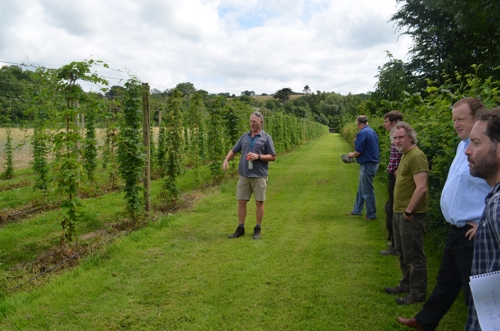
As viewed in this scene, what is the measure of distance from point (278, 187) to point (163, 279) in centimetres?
619

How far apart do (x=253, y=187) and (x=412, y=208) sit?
267 centimetres

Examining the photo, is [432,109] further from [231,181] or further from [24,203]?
[24,203]

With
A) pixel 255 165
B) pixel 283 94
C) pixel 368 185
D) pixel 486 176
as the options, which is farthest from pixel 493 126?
pixel 283 94

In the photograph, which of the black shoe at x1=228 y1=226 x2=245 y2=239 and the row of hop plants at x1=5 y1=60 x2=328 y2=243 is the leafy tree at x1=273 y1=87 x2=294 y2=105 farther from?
the black shoe at x1=228 y1=226 x2=245 y2=239

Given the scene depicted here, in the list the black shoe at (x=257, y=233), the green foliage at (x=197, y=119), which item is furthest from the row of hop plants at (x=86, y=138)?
the black shoe at (x=257, y=233)

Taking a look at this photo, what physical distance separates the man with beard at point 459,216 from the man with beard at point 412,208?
0.59m

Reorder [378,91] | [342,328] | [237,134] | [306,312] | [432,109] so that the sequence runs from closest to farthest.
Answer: [342,328]
[306,312]
[432,109]
[237,134]
[378,91]

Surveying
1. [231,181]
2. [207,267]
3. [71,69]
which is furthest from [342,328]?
[231,181]

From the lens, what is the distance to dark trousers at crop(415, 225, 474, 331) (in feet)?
7.84

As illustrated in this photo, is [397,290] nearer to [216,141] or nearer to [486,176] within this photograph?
[486,176]

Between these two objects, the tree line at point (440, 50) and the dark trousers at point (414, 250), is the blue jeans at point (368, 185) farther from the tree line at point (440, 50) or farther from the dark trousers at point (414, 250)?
the dark trousers at point (414, 250)

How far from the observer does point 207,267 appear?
439 cm

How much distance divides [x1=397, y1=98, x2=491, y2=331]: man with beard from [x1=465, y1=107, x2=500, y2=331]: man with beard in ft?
2.35

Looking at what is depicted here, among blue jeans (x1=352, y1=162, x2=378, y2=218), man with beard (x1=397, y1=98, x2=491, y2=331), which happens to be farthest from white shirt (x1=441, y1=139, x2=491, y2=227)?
blue jeans (x1=352, y1=162, x2=378, y2=218)
